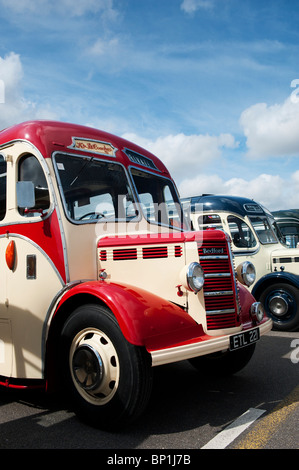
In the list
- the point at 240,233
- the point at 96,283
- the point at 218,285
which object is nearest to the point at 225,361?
the point at 218,285

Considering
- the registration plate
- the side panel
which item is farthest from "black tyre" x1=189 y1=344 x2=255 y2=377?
the side panel

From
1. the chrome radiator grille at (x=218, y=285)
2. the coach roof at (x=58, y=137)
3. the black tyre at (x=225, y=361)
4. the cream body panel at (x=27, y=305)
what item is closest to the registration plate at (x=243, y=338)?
the chrome radiator grille at (x=218, y=285)

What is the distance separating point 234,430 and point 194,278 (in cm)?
118

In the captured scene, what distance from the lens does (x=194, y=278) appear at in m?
3.42

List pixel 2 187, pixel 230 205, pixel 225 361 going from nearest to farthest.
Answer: pixel 2 187, pixel 225 361, pixel 230 205

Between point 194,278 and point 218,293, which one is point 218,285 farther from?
point 194,278

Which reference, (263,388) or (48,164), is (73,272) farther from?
(263,388)

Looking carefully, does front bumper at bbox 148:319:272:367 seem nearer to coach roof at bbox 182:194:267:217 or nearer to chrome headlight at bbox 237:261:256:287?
chrome headlight at bbox 237:261:256:287

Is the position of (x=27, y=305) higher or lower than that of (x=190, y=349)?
higher

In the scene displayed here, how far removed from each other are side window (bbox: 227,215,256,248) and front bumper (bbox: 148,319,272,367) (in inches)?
189

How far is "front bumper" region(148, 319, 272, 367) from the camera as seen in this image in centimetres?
304
